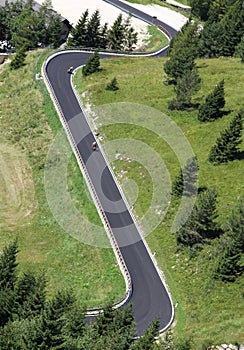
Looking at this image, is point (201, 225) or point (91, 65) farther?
point (91, 65)

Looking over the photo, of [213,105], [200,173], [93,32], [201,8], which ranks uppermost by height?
[201,8]

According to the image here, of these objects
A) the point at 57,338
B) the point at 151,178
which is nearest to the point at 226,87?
the point at 151,178

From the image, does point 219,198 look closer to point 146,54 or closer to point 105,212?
point 105,212

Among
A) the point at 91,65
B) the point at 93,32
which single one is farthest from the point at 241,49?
the point at 93,32

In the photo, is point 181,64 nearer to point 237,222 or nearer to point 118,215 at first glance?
point 118,215

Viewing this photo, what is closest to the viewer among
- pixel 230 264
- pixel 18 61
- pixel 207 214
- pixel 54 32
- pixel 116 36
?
pixel 230 264

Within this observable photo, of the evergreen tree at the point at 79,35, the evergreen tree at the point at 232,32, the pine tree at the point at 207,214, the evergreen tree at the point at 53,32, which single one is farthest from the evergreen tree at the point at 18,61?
the pine tree at the point at 207,214
